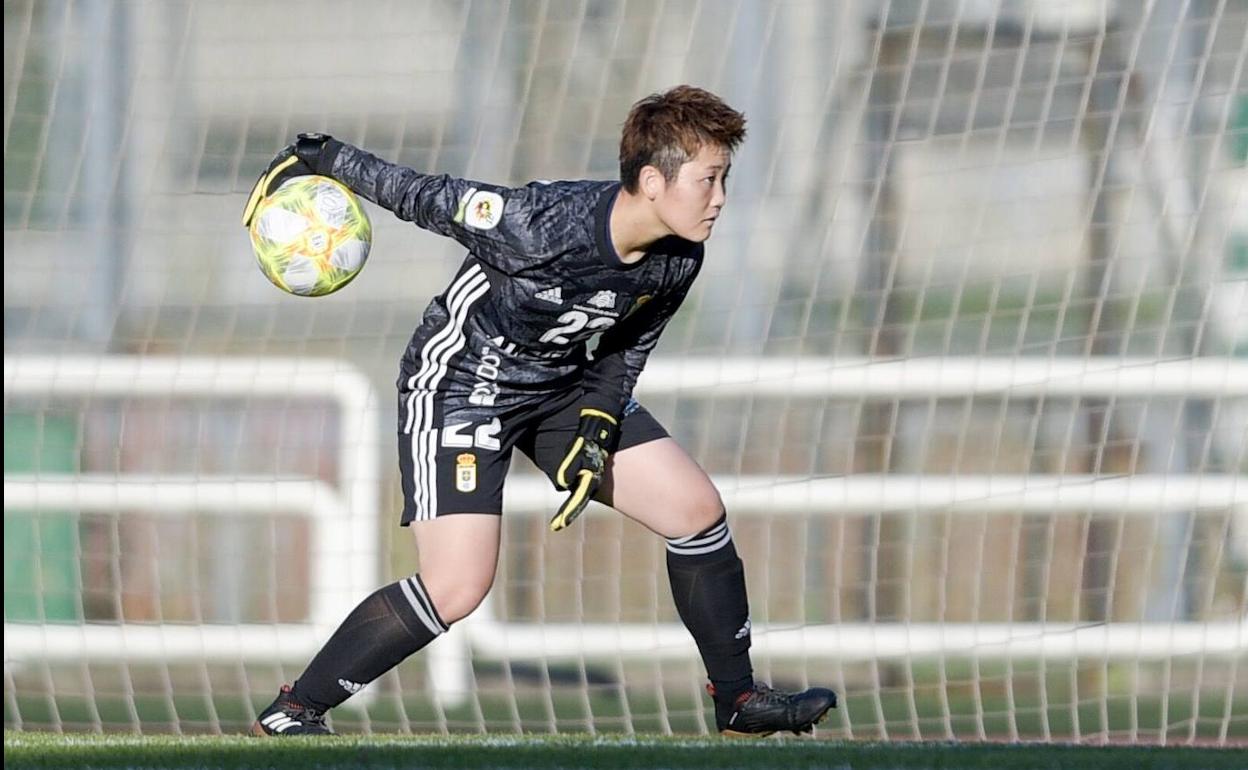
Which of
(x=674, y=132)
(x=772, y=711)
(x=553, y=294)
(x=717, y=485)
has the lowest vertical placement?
(x=772, y=711)

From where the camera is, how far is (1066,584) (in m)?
6.51

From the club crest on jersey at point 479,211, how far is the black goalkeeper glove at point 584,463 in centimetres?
50

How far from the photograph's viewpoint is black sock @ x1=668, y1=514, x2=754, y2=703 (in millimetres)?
3936

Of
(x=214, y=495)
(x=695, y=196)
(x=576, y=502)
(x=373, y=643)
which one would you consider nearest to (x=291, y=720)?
(x=373, y=643)

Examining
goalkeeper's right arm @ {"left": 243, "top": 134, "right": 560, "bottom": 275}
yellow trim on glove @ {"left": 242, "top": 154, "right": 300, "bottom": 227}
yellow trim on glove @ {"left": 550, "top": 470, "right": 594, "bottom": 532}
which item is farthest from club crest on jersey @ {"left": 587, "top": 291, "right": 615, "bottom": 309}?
yellow trim on glove @ {"left": 242, "top": 154, "right": 300, "bottom": 227}

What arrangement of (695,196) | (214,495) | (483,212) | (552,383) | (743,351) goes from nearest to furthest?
(695,196)
(483,212)
(552,383)
(214,495)
(743,351)

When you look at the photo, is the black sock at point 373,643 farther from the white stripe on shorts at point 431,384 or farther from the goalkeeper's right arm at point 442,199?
the goalkeeper's right arm at point 442,199

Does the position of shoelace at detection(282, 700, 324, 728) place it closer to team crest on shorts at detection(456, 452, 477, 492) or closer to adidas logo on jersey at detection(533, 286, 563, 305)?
team crest on shorts at detection(456, 452, 477, 492)

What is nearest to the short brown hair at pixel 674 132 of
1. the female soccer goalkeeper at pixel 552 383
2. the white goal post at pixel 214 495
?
the female soccer goalkeeper at pixel 552 383

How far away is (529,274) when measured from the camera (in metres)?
3.62

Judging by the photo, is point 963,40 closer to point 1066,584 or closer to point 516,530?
point 1066,584

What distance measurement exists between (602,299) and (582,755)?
1.00 metres

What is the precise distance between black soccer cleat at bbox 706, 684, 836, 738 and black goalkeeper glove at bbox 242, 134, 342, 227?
153cm

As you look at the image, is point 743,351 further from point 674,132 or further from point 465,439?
point 674,132
